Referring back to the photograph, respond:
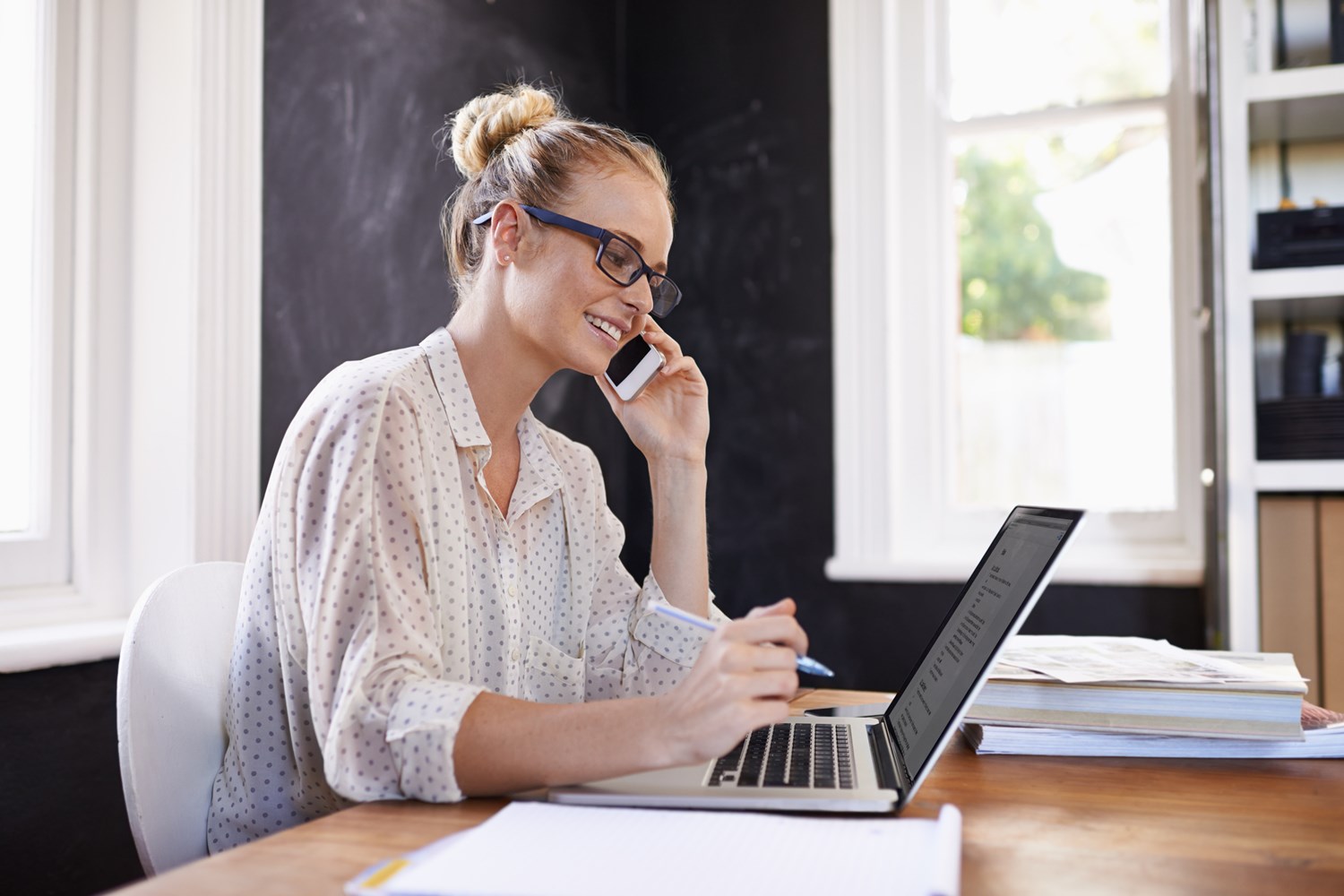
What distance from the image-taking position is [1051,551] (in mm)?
888

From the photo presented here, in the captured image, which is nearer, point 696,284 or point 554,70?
point 554,70

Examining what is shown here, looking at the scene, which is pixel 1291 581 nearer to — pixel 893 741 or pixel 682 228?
pixel 893 741

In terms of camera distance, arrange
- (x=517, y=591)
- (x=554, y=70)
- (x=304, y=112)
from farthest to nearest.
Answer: (x=554, y=70) < (x=304, y=112) < (x=517, y=591)

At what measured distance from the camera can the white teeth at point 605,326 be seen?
1.40 m

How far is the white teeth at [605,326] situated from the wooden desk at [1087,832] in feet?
2.21

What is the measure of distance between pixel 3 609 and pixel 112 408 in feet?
1.11

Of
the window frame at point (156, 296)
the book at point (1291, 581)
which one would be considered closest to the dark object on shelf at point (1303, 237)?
the book at point (1291, 581)

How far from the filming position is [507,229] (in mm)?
1359

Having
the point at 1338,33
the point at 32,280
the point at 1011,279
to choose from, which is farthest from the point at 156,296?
the point at 1338,33

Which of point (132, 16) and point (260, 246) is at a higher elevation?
point (132, 16)

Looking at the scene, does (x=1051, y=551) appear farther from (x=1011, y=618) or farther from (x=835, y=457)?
(x=835, y=457)

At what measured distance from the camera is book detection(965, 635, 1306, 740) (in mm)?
1065

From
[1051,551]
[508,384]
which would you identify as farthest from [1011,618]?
[508,384]

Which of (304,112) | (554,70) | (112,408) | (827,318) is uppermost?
(554,70)
